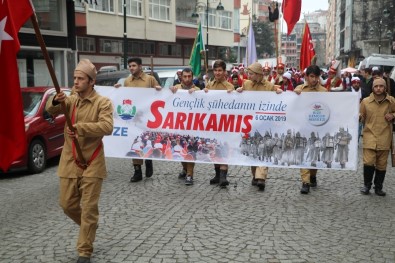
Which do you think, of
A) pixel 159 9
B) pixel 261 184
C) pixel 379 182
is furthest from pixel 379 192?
pixel 159 9

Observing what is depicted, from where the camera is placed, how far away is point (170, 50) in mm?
49094

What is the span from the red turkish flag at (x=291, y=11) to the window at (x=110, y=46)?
95.0 feet

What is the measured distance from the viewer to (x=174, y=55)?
163ft

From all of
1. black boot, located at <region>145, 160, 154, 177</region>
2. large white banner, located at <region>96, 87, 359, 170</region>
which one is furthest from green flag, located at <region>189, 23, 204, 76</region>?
large white banner, located at <region>96, 87, 359, 170</region>

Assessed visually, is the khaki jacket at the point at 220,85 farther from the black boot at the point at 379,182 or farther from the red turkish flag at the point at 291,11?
the red turkish flag at the point at 291,11

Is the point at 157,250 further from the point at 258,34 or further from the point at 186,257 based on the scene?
the point at 258,34

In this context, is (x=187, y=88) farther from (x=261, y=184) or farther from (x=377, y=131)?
(x=377, y=131)

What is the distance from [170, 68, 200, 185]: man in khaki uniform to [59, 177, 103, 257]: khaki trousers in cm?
363

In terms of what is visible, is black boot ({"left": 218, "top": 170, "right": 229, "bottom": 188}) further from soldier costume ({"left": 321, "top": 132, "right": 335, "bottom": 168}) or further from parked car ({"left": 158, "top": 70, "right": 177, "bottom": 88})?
parked car ({"left": 158, "top": 70, "right": 177, "bottom": 88})

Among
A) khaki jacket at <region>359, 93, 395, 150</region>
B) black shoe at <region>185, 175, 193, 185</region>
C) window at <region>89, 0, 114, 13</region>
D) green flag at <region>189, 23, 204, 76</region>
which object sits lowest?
black shoe at <region>185, 175, 193, 185</region>

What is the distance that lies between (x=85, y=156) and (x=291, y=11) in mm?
9020

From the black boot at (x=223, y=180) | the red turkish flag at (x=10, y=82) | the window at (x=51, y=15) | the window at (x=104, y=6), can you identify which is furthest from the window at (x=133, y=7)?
the red turkish flag at (x=10, y=82)

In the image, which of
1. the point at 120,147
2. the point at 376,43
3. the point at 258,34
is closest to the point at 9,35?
the point at 120,147

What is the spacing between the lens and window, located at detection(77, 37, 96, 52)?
3806 centimetres
